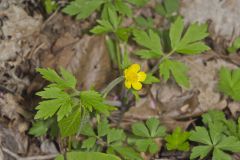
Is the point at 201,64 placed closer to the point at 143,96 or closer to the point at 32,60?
the point at 143,96

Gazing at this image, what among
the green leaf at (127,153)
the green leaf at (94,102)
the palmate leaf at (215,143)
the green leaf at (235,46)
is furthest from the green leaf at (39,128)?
the green leaf at (235,46)

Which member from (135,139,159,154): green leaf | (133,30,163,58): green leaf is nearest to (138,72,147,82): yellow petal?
(133,30,163,58): green leaf

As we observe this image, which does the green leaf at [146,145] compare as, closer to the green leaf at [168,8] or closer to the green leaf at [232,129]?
the green leaf at [232,129]

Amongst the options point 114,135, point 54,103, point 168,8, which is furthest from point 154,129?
point 168,8

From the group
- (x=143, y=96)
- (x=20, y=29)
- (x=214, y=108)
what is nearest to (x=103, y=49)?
(x=143, y=96)

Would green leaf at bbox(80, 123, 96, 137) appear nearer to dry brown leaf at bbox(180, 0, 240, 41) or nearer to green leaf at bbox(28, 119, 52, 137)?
green leaf at bbox(28, 119, 52, 137)
